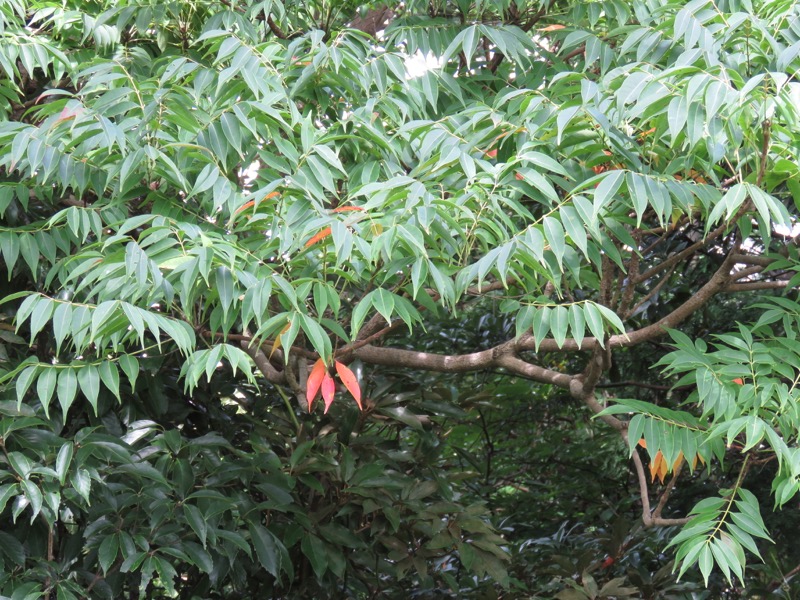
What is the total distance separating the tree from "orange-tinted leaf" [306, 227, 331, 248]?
0.09 feet

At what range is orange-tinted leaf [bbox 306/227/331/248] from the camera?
203 centimetres

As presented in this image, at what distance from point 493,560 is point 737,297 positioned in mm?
1622

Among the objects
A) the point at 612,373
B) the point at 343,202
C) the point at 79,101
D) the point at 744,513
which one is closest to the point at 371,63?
the point at 343,202

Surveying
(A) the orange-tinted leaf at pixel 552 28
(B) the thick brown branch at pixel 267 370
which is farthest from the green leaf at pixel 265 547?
(A) the orange-tinted leaf at pixel 552 28

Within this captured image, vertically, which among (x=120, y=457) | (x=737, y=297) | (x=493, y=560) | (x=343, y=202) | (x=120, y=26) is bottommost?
(x=493, y=560)

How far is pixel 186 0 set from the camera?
9.75 feet

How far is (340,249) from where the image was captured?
1896 millimetres

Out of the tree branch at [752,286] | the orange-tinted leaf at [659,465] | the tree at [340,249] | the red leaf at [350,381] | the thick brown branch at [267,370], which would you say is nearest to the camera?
the tree at [340,249]

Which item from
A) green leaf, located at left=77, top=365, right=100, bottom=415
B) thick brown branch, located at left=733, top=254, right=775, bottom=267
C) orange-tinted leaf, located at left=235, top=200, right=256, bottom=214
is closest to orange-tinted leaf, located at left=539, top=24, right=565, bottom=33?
thick brown branch, located at left=733, top=254, right=775, bottom=267

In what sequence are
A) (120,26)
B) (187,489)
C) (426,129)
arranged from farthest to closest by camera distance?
(120,26) → (187,489) → (426,129)

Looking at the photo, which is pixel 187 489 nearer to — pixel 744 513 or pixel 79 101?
pixel 79 101

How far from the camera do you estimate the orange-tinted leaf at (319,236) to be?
2.03 m

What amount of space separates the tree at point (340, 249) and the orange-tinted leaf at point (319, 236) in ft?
0.09

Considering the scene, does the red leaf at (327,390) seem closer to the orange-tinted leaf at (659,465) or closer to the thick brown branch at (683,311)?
the thick brown branch at (683,311)
